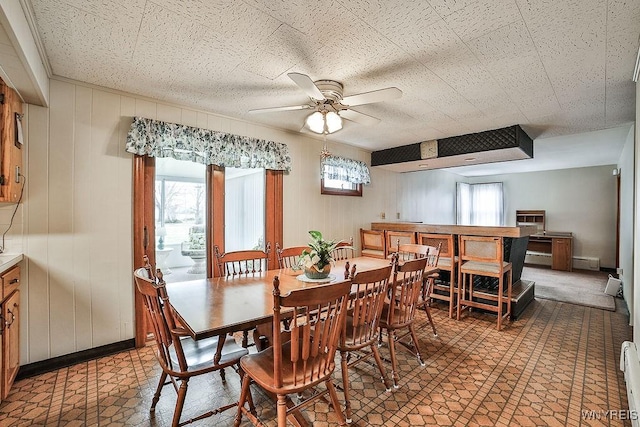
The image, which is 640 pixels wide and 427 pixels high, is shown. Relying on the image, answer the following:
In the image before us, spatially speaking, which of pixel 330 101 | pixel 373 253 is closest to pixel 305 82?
pixel 330 101

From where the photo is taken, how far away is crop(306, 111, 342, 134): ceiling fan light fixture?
257 cm

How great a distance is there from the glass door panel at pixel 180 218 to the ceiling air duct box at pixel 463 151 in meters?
3.02

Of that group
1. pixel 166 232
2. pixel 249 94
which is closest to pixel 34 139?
pixel 166 232

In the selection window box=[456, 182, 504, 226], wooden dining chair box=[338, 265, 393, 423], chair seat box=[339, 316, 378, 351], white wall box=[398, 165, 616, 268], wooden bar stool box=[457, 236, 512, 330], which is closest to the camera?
wooden dining chair box=[338, 265, 393, 423]

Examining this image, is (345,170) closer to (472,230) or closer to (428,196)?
(472,230)

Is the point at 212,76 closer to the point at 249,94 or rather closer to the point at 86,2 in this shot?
the point at 249,94

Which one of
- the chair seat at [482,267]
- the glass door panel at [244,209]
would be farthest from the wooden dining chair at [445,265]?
the glass door panel at [244,209]

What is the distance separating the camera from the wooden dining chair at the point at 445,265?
3.64 meters

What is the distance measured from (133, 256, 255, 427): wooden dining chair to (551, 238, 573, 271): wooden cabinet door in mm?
7531

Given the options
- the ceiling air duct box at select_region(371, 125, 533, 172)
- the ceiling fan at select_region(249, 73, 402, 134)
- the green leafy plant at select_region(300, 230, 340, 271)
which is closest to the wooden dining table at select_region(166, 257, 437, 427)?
the green leafy plant at select_region(300, 230, 340, 271)

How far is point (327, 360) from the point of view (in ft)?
5.25

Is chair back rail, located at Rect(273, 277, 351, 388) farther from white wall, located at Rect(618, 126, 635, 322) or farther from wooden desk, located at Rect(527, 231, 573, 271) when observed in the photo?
wooden desk, located at Rect(527, 231, 573, 271)

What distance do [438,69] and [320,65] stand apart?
902 mm

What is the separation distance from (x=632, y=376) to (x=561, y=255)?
581cm
